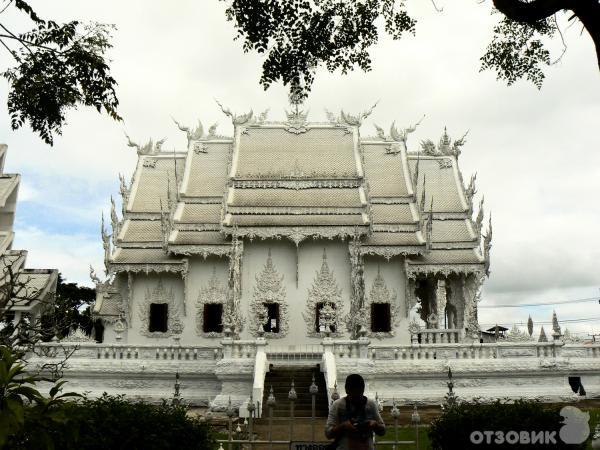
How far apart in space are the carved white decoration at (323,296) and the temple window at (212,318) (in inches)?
107

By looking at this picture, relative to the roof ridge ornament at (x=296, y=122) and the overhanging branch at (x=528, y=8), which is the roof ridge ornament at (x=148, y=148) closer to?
the roof ridge ornament at (x=296, y=122)

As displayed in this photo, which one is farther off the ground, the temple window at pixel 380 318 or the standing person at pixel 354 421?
the temple window at pixel 380 318

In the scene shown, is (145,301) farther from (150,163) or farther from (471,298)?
(471,298)

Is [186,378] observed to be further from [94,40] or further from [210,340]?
[94,40]

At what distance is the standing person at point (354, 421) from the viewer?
4.32 meters

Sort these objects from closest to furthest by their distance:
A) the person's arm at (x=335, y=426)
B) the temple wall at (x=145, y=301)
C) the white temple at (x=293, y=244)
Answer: the person's arm at (x=335, y=426)
the white temple at (x=293, y=244)
the temple wall at (x=145, y=301)

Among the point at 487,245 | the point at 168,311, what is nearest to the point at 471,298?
the point at 487,245

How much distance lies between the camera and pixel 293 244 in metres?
19.8

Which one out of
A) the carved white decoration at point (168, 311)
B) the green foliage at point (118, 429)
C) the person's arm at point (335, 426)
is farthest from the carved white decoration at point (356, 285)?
the person's arm at point (335, 426)

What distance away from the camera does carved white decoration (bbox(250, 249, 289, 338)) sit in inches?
755

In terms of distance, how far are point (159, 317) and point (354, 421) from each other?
16.5 meters

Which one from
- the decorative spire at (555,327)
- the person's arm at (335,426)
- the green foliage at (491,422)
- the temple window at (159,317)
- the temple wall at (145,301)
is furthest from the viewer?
the temple window at (159,317)

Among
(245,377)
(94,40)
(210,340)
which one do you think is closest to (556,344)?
(245,377)

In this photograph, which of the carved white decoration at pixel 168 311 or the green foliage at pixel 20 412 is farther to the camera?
the carved white decoration at pixel 168 311
